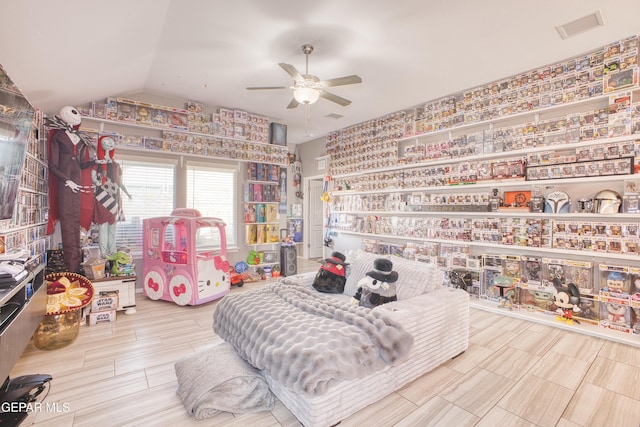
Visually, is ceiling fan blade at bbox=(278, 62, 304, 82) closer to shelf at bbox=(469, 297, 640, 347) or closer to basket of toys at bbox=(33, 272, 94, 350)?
basket of toys at bbox=(33, 272, 94, 350)

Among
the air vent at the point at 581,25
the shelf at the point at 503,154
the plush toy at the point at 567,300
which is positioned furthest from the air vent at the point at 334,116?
the plush toy at the point at 567,300

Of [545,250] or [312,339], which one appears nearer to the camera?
[312,339]

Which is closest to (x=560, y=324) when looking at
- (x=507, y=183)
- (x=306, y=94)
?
(x=507, y=183)

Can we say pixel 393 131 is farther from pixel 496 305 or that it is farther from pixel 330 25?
pixel 496 305

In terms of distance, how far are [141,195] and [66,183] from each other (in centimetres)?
107

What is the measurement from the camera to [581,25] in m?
2.74

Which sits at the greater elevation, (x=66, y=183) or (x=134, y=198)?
(x=66, y=183)

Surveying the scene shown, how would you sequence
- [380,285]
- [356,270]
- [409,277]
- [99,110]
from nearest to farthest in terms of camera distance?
[380,285] → [409,277] → [356,270] → [99,110]

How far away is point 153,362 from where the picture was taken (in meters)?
2.47

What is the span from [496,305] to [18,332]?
462 centimetres

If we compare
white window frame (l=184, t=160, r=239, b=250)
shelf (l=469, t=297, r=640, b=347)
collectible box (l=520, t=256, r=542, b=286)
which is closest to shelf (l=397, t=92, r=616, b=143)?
collectible box (l=520, t=256, r=542, b=286)

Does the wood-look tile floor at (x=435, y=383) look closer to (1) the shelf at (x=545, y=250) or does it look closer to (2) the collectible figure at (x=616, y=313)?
(2) the collectible figure at (x=616, y=313)

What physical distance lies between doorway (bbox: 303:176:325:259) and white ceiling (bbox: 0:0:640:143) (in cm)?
354

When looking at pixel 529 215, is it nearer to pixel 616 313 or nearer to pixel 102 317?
pixel 616 313
